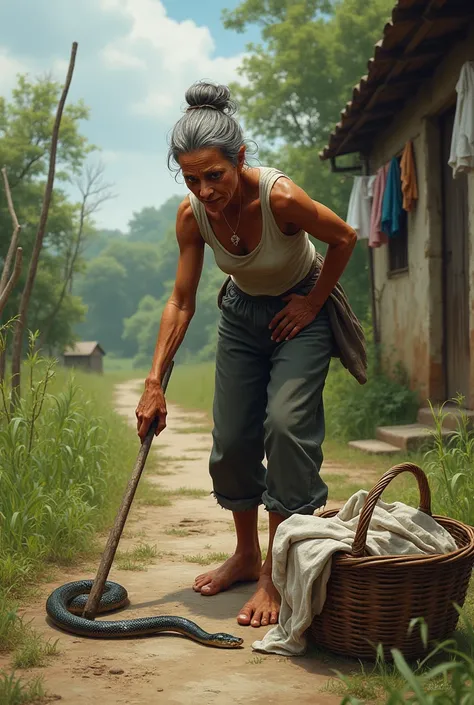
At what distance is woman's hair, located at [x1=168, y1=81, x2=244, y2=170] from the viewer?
2.96 metres

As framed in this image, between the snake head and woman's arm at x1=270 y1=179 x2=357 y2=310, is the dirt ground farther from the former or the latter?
woman's arm at x1=270 y1=179 x2=357 y2=310

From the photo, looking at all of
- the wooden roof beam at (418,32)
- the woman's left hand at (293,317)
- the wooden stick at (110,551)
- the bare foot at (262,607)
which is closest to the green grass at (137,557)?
the wooden stick at (110,551)

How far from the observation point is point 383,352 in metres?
9.61

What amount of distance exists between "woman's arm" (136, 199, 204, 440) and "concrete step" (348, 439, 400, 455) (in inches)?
160

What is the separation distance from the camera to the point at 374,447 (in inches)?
290

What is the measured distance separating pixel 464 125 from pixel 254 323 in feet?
12.1

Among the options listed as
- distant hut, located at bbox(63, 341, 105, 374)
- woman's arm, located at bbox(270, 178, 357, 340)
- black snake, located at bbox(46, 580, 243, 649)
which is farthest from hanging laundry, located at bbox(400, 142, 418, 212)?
distant hut, located at bbox(63, 341, 105, 374)

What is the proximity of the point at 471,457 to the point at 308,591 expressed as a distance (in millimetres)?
1953

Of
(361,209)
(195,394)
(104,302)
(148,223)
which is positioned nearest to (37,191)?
(195,394)

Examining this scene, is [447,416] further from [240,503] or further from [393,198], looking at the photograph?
[240,503]

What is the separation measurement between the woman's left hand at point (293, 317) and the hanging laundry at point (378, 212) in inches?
237

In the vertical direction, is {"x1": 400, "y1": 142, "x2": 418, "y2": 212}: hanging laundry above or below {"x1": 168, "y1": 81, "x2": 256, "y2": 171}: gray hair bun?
above

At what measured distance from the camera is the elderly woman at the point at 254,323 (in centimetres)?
303

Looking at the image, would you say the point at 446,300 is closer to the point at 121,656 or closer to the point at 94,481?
the point at 94,481
